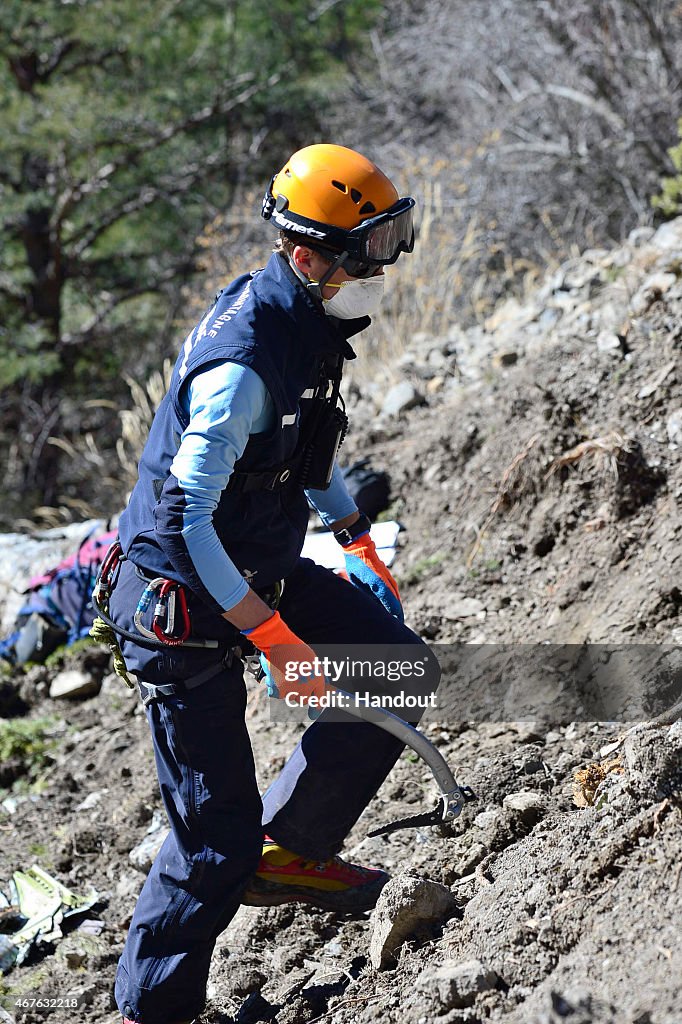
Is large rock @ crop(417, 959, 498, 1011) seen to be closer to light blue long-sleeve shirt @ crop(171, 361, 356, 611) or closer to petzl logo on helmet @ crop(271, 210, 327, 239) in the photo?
light blue long-sleeve shirt @ crop(171, 361, 356, 611)

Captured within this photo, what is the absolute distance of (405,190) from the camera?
9.88m

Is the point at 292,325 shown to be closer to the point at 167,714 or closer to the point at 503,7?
the point at 167,714

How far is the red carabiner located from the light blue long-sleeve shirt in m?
0.14

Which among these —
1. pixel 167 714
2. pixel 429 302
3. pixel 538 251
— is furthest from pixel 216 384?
pixel 538 251

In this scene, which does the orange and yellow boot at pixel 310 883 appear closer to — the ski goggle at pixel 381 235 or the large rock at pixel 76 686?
the ski goggle at pixel 381 235

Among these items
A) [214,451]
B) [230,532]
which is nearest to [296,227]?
[214,451]

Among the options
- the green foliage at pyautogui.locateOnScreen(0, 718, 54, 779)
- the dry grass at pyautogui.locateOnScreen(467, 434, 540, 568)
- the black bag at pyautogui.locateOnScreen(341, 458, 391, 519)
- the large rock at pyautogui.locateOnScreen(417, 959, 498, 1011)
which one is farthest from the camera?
the black bag at pyautogui.locateOnScreen(341, 458, 391, 519)

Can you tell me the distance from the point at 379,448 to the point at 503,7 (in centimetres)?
625

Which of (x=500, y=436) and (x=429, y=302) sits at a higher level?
(x=429, y=302)

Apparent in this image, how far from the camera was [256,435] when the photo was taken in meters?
2.63

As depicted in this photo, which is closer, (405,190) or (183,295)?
(405,190)

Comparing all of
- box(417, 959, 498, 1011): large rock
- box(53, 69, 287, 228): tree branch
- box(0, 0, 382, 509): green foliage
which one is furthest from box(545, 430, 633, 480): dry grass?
box(53, 69, 287, 228): tree branch

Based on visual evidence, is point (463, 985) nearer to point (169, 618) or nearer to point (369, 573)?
point (169, 618)

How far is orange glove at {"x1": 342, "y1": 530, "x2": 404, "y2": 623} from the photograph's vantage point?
3.29 m
